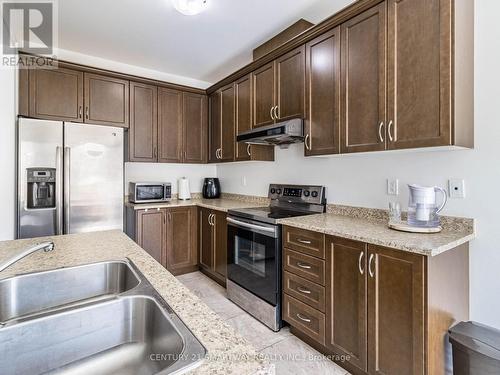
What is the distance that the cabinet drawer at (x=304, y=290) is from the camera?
5.98 feet

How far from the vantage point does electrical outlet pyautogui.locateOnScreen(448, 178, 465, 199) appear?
165cm

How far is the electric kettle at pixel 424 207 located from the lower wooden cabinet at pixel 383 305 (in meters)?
0.21

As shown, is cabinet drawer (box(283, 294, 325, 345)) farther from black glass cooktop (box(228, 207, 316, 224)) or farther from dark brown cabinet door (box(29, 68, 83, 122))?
dark brown cabinet door (box(29, 68, 83, 122))

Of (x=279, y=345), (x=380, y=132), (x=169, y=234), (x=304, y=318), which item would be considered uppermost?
(x=380, y=132)

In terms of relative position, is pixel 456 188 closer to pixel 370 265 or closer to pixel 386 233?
pixel 386 233

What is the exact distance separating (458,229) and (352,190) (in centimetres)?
77

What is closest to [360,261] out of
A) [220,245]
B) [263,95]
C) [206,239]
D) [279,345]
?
[279,345]

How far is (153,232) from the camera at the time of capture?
3117 mm

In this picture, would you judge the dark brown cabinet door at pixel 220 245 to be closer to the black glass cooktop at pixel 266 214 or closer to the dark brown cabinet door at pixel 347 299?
the black glass cooktop at pixel 266 214

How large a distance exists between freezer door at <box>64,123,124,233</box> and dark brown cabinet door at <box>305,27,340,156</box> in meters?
2.12

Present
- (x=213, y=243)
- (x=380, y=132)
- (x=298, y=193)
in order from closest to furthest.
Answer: (x=380, y=132)
(x=298, y=193)
(x=213, y=243)

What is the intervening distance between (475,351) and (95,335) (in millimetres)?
1683

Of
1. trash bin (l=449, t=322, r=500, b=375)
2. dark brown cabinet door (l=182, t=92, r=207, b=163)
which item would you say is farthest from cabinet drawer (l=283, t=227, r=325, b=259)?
dark brown cabinet door (l=182, t=92, r=207, b=163)

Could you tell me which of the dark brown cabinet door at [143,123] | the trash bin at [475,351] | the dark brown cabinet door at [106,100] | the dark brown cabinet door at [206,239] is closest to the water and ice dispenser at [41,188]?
the dark brown cabinet door at [106,100]
